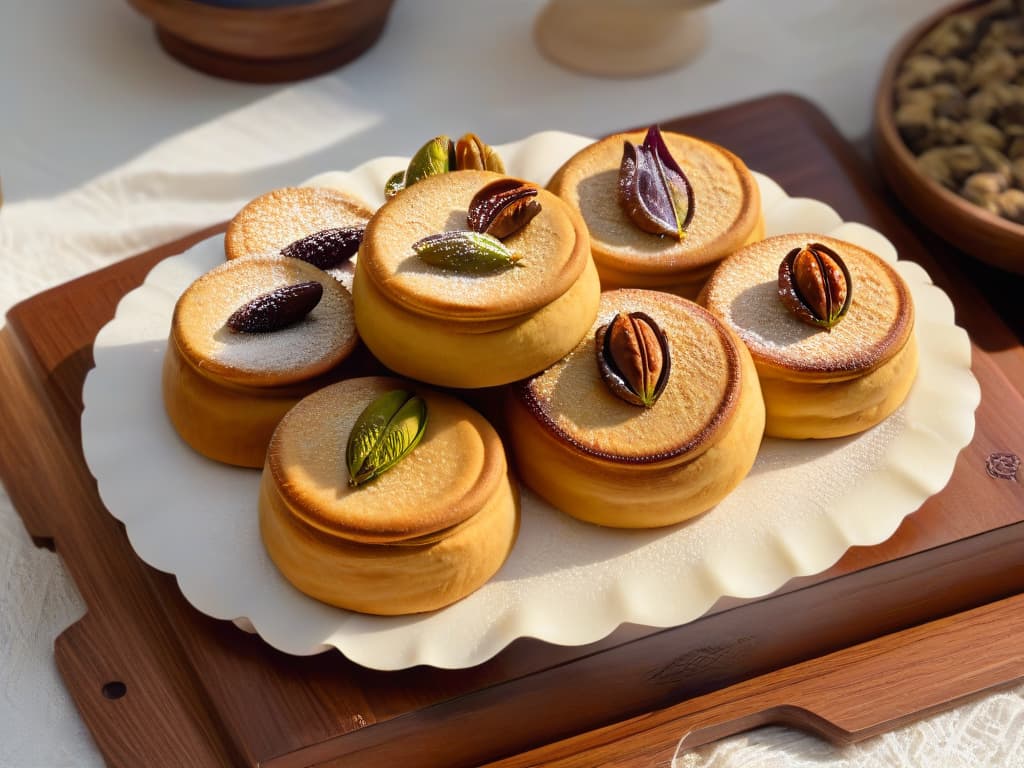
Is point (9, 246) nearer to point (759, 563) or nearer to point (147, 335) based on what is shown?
point (147, 335)

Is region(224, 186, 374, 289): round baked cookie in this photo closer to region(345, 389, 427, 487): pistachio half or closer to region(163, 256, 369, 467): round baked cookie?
region(163, 256, 369, 467): round baked cookie

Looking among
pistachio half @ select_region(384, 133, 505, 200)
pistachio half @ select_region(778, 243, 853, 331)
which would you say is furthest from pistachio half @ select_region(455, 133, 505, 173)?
pistachio half @ select_region(778, 243, 853, 331)

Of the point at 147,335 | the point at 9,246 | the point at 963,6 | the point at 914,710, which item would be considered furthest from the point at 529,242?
the point at 963,6

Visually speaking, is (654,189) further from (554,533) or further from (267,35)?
(267,35)

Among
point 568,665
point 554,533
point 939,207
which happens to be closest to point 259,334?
point 554,533

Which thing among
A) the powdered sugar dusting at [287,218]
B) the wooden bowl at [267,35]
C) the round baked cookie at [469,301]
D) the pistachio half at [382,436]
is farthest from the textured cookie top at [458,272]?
the wooden bowl at [267,35]

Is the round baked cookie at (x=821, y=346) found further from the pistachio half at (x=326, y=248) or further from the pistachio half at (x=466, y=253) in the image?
the pistachio half at (x=326, y=248)
